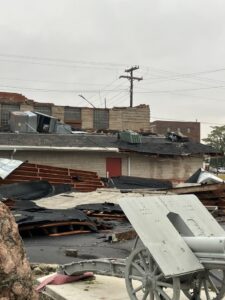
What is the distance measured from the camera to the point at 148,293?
16.6 feet

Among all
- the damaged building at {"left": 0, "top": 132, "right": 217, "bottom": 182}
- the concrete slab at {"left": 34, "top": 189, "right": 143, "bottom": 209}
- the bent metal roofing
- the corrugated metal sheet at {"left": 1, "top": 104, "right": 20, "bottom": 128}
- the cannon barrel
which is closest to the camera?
the cannon barrel

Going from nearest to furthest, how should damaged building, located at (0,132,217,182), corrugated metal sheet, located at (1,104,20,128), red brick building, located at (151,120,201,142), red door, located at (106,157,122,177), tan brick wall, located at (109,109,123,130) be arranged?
damaged building, located at (0,132,217,182), red door, located at (106,157,122,177), corrugated metal sheet, located at (1,104,20,128), tan brick wall, located at (109,109,123,130), red brick building, located at (151,120,201,142)

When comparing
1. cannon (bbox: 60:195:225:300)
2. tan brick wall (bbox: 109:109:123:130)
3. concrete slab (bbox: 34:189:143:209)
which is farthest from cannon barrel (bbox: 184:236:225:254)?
tan brick wall (bbox: 109:109:123:130)

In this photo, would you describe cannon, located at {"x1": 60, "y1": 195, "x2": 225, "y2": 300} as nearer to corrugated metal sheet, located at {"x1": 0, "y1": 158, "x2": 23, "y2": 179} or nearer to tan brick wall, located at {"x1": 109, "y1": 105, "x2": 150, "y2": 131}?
corrugated metal sheet, located at {"x1": 0, "y1": 158, "x2": 23, "y2": 179}

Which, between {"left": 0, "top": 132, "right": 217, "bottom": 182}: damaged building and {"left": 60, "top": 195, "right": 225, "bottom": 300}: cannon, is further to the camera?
{"left": 0, "top": 132, "right": 217, "bottom": 182}: damaged building

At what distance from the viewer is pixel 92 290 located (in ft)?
21.7

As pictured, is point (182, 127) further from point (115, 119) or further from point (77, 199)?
point (77, 199)

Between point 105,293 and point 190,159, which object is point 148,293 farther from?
point 190,159

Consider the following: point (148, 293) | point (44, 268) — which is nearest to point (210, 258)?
point (148, 293)

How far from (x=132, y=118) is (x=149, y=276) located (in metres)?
43.6

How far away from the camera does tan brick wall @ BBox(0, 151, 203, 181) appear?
91.2ft

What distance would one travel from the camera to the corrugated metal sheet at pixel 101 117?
49194 millimetres

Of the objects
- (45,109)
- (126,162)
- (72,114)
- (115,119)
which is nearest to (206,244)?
(126,162)

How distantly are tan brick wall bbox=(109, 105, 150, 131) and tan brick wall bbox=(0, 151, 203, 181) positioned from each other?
15322 millimetres
